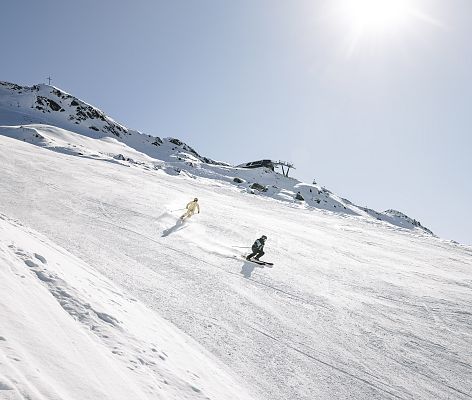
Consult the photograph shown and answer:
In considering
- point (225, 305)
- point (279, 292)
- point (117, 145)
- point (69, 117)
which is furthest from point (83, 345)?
point (69, 117)

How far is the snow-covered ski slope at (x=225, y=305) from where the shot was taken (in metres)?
5.27

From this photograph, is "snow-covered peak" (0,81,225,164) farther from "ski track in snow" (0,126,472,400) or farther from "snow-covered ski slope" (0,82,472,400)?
"snow-covered ski slope" (0,82,472,400)

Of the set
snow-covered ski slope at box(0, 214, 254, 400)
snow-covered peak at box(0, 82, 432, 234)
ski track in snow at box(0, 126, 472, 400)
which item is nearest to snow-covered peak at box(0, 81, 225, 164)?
snow-covered peak at box(0, 82, 432, 234)

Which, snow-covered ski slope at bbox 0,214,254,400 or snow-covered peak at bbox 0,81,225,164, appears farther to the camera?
snow-covered peak at bbox 0,81,225,164

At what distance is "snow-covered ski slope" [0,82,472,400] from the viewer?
5.27 metres

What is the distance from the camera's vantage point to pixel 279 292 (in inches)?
428

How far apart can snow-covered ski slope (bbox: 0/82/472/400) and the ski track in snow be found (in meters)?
0.05

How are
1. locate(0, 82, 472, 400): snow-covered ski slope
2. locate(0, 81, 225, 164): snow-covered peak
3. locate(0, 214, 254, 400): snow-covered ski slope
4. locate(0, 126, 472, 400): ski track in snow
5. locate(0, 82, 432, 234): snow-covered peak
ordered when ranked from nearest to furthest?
locate(0, 214, 254, 400): snow-covered ski slope → locate(0, 82, 472, 400): snow-covered ski slope → locate(0, 126, 472, 400): ski track in snow → locate(0, 82, 432, 234): snow-covered peak → locate(0, 81, 225, 164): snow-covered peak

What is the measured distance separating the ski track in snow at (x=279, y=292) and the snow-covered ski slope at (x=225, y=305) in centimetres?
5

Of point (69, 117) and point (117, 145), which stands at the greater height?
point (69, 117)

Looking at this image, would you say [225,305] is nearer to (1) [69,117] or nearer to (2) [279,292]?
(2) [279,292]

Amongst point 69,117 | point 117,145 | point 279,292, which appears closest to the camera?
point 279,292

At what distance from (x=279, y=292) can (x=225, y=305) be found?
2.34 m

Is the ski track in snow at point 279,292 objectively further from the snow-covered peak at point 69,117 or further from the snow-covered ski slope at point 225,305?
the snow-covered peak at point 69,117
